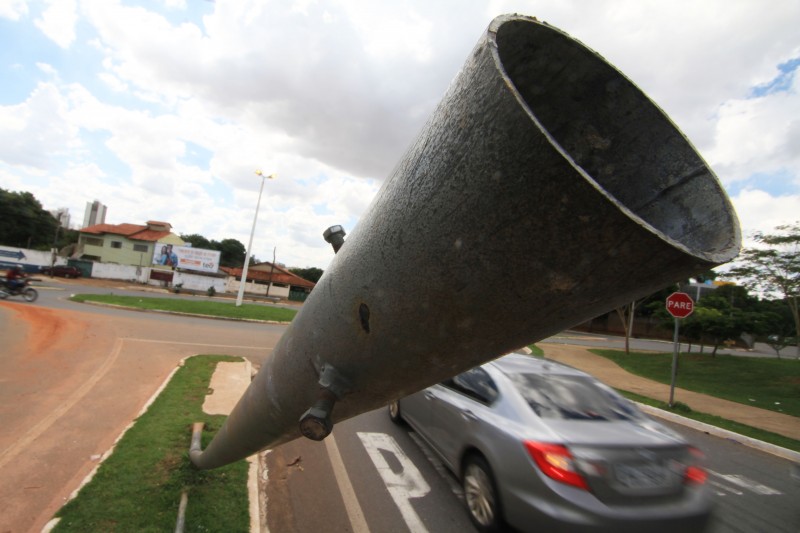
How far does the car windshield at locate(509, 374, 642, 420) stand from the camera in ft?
12.5

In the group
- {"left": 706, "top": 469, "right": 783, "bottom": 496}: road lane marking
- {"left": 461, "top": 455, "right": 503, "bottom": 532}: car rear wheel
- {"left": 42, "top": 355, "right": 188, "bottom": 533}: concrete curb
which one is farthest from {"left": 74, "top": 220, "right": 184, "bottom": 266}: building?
{"left": 706, "top": 469, "right": 783, "bottom": 496}: road lane marking

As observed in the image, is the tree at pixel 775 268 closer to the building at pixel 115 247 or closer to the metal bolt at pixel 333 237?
the metal bolt at pixel 333 237

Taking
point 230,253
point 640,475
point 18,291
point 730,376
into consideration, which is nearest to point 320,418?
point 640,475

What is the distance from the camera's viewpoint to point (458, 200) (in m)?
0.72

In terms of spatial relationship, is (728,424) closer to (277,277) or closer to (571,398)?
(571,398)

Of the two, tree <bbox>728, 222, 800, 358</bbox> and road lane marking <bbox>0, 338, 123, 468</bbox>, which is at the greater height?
tree <bbox>728, 222, 800, 358</bbox>

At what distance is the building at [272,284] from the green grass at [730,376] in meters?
32.2

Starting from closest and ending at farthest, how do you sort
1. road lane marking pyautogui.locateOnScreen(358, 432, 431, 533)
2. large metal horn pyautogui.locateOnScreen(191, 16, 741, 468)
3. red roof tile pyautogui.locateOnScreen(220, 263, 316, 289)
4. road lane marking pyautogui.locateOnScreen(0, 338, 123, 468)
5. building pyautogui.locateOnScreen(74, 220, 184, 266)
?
1. large metal horn pyautogui.locateOnScreen(191, 16, 741, 468)
2. road lane marking pyautogui.locateOnScreen(358, 432, 431, 533)
3. road lane marking pyautogui.locateOnScreen(0, 338, 123, 468)
4. building pyautogui.locateOnScreen(74, 220, 184, 266)
5. red roof tile pyautogui.locateOnScreen(220, 263, 316, 289)

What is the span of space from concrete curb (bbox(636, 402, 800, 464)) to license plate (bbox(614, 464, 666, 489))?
17.2ft

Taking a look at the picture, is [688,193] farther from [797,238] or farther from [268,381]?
[797,238]

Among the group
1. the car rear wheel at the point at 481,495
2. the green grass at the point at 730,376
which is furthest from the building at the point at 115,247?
the car rear wheel at the point at 481,495

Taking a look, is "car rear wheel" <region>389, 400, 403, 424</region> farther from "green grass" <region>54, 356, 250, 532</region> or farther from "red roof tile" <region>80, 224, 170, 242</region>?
"red roof tile" <region>80, 224, 170, 242</region>

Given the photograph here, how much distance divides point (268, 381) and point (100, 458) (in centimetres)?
410

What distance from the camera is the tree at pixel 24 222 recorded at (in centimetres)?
4719
